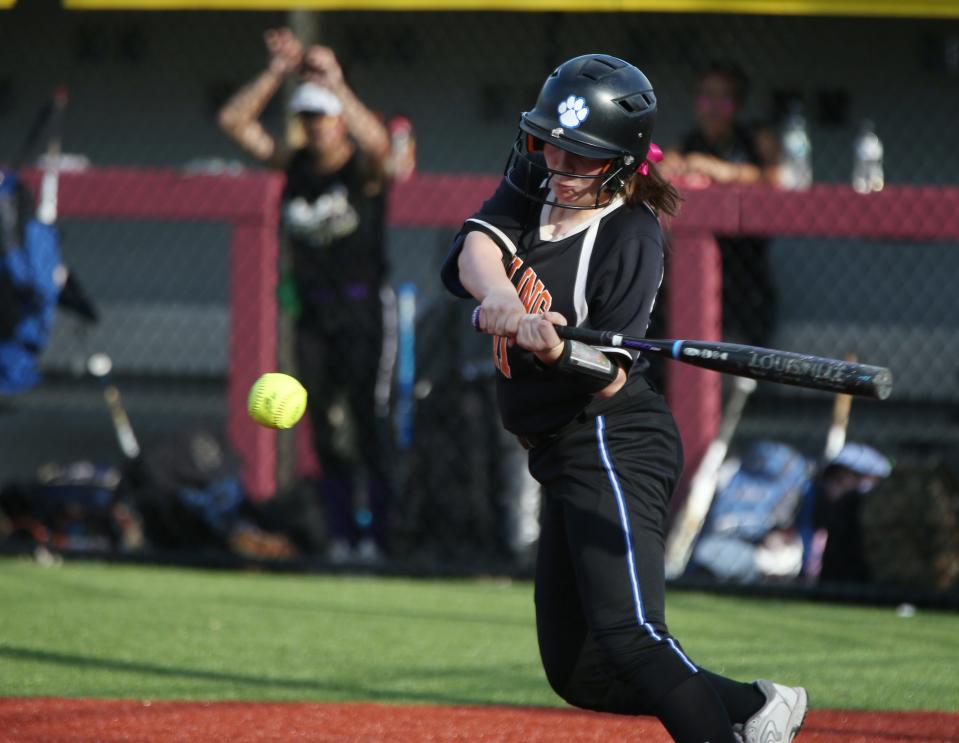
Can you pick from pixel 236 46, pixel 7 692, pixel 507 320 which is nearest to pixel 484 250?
pixel 507 320

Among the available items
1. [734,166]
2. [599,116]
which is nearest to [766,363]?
[599,116]

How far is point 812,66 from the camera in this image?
10461 mm

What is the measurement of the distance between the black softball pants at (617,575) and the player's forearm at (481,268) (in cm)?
36

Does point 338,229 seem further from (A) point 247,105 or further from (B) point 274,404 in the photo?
(B) point 274,404

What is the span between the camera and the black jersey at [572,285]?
128 inches

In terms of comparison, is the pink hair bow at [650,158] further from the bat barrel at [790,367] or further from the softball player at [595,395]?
the bat barrel at [790,367]

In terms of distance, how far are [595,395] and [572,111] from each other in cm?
64

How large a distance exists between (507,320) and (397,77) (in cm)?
835

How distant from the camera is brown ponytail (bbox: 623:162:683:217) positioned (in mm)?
3430

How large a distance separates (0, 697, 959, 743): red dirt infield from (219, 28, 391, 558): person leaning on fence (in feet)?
10.7

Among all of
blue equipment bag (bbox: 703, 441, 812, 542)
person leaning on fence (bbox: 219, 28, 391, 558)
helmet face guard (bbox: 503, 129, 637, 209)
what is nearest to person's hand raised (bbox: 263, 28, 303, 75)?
person leaning on fence (bbox: 219, 28, 391, 558)

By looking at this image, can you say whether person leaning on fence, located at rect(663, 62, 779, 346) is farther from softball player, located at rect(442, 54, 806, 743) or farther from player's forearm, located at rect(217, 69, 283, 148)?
softball player, located at rect(442, 54, 806, 743)

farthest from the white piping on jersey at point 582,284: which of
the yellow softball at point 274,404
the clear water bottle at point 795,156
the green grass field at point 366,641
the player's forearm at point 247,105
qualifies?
→ the clear water bottle at point 795,156

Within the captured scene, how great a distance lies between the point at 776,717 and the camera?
10.8 ft
